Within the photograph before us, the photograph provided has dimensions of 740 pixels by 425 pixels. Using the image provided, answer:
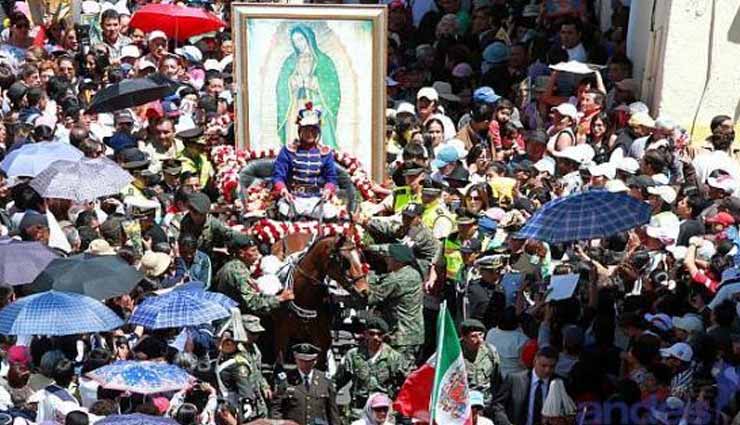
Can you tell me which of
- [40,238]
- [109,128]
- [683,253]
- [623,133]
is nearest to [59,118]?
[109,128]

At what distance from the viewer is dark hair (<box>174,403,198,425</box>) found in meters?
14.7

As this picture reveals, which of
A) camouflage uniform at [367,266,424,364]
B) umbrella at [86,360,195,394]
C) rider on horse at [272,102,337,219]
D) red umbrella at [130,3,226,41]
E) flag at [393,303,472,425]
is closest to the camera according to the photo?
flag at [393,303,472,425]

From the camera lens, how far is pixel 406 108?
22.6 meters

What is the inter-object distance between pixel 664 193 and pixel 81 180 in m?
5.42

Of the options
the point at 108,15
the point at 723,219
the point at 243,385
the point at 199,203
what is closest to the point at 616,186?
the point at 723,219

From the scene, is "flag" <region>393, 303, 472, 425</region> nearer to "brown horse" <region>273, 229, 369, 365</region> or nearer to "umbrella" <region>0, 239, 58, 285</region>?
"brown horse" <region>273, 229, 369, 365</region>

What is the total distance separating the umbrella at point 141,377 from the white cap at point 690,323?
3.89 m

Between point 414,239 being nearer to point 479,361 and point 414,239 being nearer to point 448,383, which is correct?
point 479,361

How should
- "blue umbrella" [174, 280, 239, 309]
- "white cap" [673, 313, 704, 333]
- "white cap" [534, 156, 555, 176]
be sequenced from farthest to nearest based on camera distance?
"white cap" [534, 156, 555, 176]
"blue umbrella" [174, 280, 239, 309]
"white cap" [673, 313, 704, 333]

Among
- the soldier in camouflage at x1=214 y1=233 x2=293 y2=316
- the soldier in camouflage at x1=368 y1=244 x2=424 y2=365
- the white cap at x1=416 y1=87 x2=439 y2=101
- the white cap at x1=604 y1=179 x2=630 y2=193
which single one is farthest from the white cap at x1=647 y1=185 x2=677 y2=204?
the white cap at x1=416 y1=87 x2=439 y2=101

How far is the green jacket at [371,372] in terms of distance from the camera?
16156 millimetres

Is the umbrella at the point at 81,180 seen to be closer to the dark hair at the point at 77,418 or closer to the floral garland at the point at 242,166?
the floral garland at the point at 242,166

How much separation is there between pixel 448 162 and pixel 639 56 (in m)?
3.14

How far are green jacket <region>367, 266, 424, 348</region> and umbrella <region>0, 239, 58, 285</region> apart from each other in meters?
2.82
